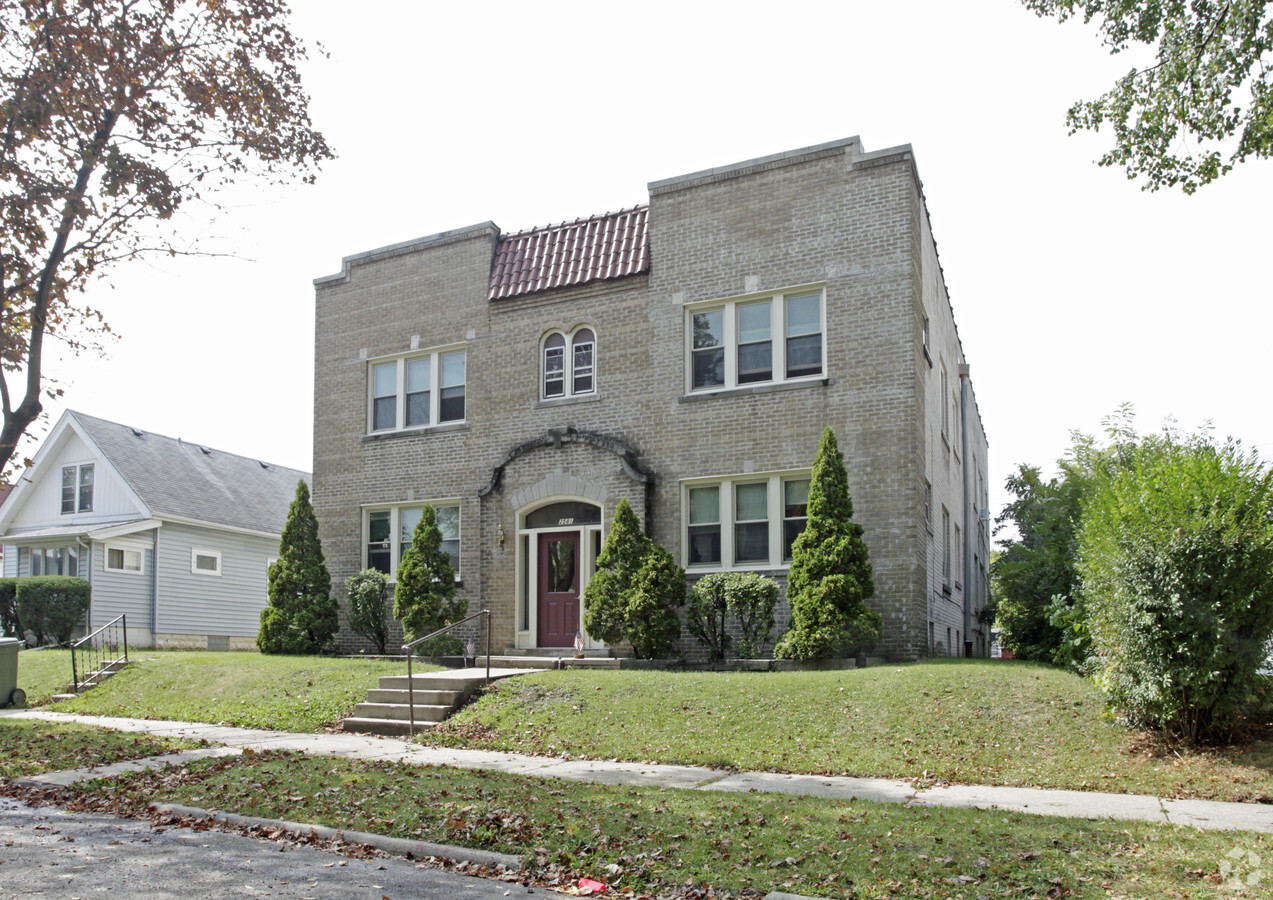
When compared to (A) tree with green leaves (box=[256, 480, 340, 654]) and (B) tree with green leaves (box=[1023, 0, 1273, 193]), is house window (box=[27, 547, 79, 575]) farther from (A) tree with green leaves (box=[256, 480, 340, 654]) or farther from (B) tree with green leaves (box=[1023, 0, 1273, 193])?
(B) tree with green leaves (box=[1023, 0, 1273, 193])

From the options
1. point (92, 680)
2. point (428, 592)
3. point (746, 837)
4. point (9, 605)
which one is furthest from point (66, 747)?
point (9, 605)

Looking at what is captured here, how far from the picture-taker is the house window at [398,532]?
19156 millimetres

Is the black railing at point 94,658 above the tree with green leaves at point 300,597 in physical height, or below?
below

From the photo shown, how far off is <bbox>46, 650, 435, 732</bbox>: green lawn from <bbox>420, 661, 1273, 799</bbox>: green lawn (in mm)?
2533

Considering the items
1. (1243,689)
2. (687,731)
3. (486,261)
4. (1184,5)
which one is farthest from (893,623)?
(486,261)

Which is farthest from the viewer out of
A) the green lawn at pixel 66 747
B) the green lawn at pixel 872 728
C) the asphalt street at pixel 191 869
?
the green lawn at pixel 66 747

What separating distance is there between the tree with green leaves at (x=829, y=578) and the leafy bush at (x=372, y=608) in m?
7.91

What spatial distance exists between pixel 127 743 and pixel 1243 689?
1144 centimetres

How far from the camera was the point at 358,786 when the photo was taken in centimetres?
844

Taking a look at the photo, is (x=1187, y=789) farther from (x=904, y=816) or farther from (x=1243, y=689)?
(x=904, y=816)

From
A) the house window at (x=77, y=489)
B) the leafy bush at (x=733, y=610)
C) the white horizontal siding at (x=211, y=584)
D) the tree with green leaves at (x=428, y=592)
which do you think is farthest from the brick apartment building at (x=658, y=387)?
the house window at (x=77, y=489)

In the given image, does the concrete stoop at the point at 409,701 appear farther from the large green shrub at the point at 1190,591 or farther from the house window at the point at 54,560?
Answer: the house window at the point at 54,560

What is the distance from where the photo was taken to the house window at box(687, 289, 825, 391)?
16.3 m

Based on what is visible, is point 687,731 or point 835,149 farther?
point 835,149
